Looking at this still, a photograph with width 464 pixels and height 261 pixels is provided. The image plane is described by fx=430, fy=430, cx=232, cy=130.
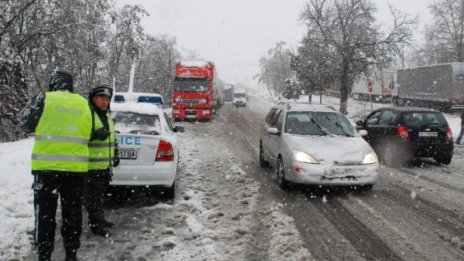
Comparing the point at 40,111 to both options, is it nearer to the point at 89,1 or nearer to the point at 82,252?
the point at 82,252

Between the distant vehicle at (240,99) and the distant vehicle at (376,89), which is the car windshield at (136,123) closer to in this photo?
the distant vehicle at (376,89)

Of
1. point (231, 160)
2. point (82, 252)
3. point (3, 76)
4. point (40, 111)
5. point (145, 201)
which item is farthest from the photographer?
point (3, 76)

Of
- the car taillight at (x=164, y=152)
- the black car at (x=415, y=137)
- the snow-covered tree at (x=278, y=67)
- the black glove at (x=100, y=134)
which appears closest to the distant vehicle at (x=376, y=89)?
the snow-covered tree at (x=278, y=67)

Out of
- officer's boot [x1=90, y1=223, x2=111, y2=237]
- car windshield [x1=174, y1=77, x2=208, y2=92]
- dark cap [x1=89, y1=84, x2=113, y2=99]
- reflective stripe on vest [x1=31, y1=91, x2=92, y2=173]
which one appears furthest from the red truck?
reflective stripe on vest [x1=31, y1=91, x2=92, y2=173]

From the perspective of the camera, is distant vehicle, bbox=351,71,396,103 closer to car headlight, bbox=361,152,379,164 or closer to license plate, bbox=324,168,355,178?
car headlight, bbox=361,152,379,164

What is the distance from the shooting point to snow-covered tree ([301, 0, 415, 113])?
34.0 m

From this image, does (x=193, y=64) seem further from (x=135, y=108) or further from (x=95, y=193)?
(x=95, y=193)

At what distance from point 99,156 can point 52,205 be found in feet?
3.48

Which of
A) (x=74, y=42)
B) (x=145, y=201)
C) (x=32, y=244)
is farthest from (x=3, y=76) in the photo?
(x=32, y=244)

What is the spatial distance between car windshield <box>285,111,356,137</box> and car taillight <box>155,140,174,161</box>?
2.96 m

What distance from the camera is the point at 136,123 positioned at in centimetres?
695

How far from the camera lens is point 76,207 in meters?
4.52

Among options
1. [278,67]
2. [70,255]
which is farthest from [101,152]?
[278,67]

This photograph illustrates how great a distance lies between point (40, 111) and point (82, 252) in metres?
1.75
